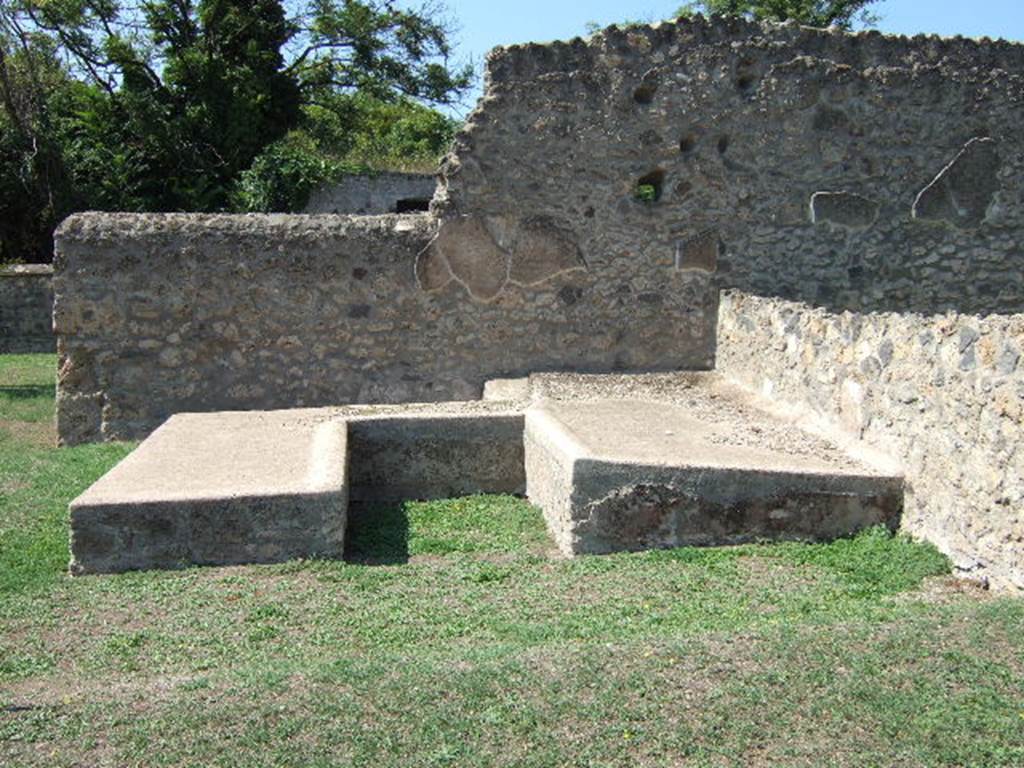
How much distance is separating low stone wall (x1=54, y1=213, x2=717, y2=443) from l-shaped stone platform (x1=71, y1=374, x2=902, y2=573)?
139 cm

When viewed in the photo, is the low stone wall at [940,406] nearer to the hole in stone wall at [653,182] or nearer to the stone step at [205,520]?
the hole in stone wall at [653,182]

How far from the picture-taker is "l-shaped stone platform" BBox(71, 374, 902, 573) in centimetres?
511

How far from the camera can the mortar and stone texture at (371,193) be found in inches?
786

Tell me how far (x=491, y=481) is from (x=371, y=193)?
14.2 metres

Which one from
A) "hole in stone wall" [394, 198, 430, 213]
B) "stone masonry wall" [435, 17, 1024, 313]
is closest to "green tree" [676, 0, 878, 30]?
"hole in stone wall" [394, 198, 430, 213]

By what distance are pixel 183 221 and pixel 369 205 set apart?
12.2m

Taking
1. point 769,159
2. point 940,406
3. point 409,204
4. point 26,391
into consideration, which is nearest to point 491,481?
point 940,406

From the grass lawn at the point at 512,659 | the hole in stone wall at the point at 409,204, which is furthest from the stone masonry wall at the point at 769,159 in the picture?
the hole in stone wall at the point at 409,204

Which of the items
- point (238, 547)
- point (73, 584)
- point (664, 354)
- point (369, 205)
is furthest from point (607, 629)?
point (369, 205)

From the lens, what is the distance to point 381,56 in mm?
25516

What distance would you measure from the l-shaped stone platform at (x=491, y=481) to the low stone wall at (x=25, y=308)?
10.8m

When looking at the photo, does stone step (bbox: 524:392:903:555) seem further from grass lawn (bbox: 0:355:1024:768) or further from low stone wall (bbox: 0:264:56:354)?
low stone wall (bbox: 0:264:56:354)

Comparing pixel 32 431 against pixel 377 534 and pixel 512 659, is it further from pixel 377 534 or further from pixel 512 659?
pixel 512 659

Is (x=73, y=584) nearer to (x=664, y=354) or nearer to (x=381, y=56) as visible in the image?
(x=664, y=354)
